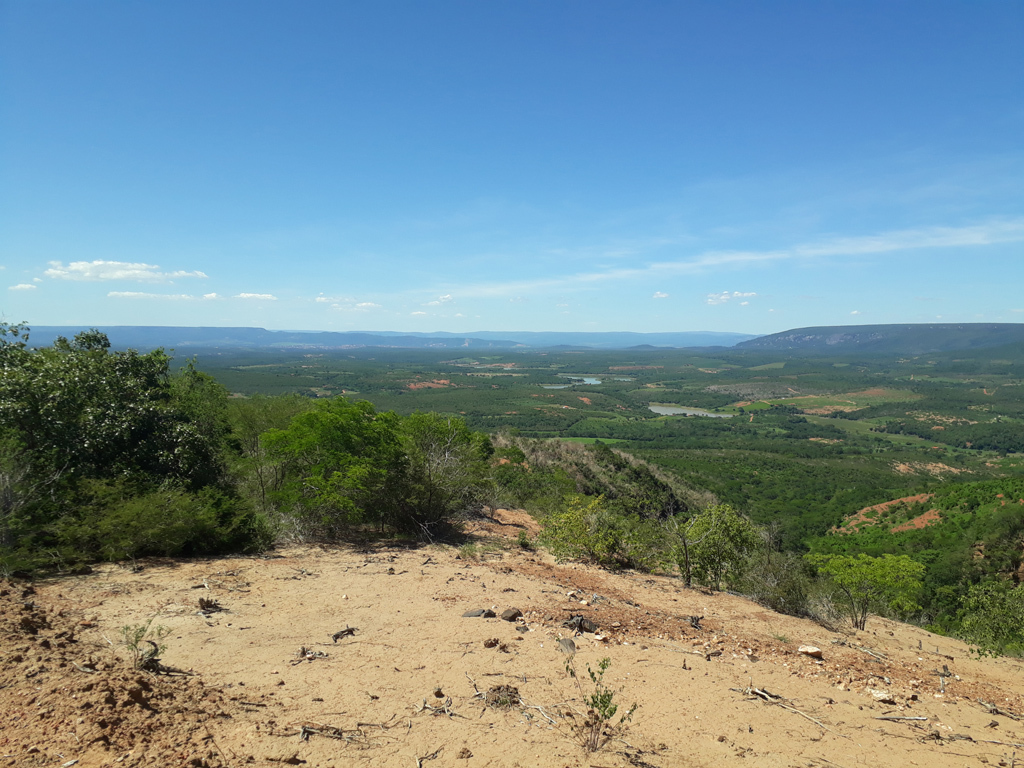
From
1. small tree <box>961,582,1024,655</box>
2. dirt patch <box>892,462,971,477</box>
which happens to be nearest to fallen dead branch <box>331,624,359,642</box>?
small tree <box>961,582,1024,655</box>

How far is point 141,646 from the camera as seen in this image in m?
6.83

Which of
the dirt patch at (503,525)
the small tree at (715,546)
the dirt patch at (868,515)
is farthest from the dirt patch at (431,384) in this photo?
the small tree at (715,546)

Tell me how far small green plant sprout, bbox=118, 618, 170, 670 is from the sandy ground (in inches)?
8.1

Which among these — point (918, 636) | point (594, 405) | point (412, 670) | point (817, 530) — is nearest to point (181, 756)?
point (412, 670)

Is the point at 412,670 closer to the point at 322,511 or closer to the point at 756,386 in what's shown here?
the point at 322,511

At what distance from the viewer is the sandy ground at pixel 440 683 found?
475 cm

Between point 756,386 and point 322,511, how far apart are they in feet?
680

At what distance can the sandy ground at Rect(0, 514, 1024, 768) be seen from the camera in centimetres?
475

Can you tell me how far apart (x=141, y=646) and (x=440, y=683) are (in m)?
4.61

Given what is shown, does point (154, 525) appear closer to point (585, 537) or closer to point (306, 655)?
point (306, 655)

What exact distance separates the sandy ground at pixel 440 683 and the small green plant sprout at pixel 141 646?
21 cm

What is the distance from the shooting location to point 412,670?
6.93m

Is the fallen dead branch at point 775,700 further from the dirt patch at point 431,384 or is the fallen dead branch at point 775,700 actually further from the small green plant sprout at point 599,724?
the dirt patch at point 431,384

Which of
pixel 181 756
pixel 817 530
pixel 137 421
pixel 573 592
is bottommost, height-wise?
pixel 817 530
